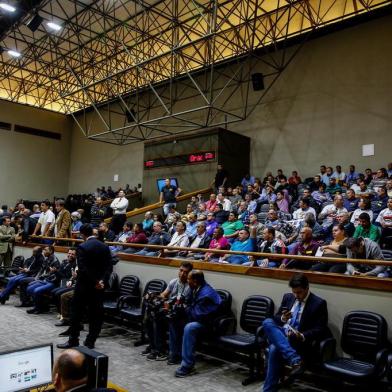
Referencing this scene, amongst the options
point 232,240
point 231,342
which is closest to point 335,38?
point 232,240

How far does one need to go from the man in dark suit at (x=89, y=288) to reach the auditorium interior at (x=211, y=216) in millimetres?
23

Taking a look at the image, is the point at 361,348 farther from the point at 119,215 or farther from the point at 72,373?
the point at 119,215

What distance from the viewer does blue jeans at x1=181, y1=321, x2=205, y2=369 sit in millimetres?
4180

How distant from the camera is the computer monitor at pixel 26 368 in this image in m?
2.28

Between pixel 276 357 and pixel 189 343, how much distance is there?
1048 mm

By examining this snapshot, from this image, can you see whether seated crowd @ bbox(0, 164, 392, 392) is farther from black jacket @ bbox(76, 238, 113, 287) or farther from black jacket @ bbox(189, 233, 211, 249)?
black jacket @ bbox(76, 238, 113, 287)

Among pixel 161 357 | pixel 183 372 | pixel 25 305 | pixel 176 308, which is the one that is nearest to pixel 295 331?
pixel 183 372

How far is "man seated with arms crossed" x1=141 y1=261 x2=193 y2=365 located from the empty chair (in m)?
1.62

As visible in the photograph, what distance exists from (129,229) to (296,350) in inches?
225

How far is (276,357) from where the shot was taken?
3.52 m

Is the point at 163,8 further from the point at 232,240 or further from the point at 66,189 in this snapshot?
the point at 66,189

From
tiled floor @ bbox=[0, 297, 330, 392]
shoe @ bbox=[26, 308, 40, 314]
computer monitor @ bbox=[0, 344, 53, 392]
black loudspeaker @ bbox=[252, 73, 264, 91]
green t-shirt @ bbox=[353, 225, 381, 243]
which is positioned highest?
black loudspeaker @ bbox=[252, 73, 264, 91]

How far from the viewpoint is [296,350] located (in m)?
3.63

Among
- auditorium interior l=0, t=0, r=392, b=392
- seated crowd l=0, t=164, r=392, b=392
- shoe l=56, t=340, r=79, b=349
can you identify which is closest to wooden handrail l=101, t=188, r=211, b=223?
auditorium interior l=0, t=0, r=392, b=392
